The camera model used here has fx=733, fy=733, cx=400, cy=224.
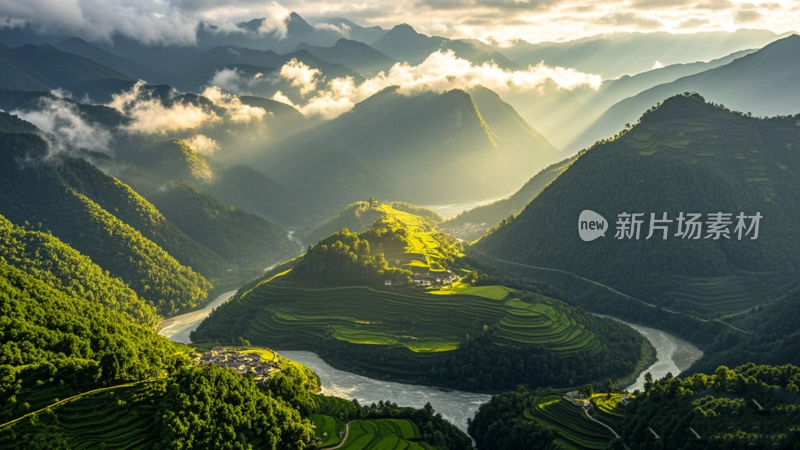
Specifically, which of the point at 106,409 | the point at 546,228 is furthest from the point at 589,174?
the point at 106,409

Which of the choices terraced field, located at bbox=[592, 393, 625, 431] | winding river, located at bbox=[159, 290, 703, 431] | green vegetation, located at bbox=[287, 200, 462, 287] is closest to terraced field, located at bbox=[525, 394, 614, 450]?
terraced field, located at bbox=[592, 393, 625, 431]

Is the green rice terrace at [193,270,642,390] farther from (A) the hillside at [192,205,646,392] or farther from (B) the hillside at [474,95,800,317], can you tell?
(B) the hillside at [474,95,800,317]

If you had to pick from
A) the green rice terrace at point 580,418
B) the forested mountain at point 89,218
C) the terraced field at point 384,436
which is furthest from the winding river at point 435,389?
the forested mountain at point 89,218

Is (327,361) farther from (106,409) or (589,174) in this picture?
(589,174)

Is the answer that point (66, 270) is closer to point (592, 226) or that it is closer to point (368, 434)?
point (368, 434)

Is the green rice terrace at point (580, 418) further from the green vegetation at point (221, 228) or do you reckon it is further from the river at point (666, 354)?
the green vegetation at point (221, 228)

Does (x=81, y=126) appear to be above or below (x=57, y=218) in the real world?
above
